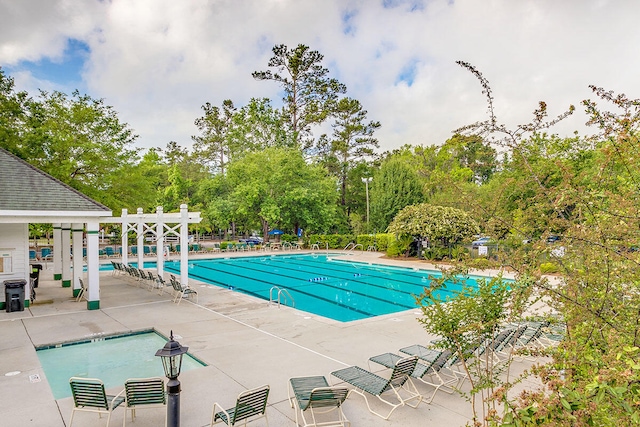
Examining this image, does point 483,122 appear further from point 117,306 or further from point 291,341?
point 117,306

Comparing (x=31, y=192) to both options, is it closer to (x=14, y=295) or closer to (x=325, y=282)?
(x=14, y=295)

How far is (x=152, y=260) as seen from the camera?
25281 millimetres

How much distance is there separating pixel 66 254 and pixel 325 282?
11012mm

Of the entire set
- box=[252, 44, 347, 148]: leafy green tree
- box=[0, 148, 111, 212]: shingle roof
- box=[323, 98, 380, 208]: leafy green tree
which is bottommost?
box=[0, 148, 111, 212]: shingle roof

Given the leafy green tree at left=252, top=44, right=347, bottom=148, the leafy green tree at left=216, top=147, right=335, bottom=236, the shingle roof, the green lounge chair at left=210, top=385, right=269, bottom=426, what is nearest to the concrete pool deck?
the green lounge chair at left=210, top=385, right=269, bottom=426

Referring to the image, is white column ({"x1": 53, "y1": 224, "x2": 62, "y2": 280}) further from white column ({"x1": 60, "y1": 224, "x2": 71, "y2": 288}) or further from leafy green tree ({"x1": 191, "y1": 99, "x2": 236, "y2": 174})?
leafy green tree ({"x1": 191, "y1": 99, "x2": 236, "y2": 174})

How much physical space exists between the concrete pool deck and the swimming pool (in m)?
1.63

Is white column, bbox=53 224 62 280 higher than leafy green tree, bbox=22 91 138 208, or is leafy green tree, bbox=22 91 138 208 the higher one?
leafy green tree, bbox=22 91 138 208

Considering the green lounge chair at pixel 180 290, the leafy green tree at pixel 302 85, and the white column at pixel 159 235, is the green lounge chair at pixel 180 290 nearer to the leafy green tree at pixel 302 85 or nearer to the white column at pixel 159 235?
the white column at pixel 159 235

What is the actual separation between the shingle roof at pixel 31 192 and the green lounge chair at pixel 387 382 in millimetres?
9427

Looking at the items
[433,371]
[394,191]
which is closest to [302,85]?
[394,191]

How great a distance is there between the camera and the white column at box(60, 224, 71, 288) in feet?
46.6

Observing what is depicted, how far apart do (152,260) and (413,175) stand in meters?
21.7

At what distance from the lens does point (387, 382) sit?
5.45 meters
